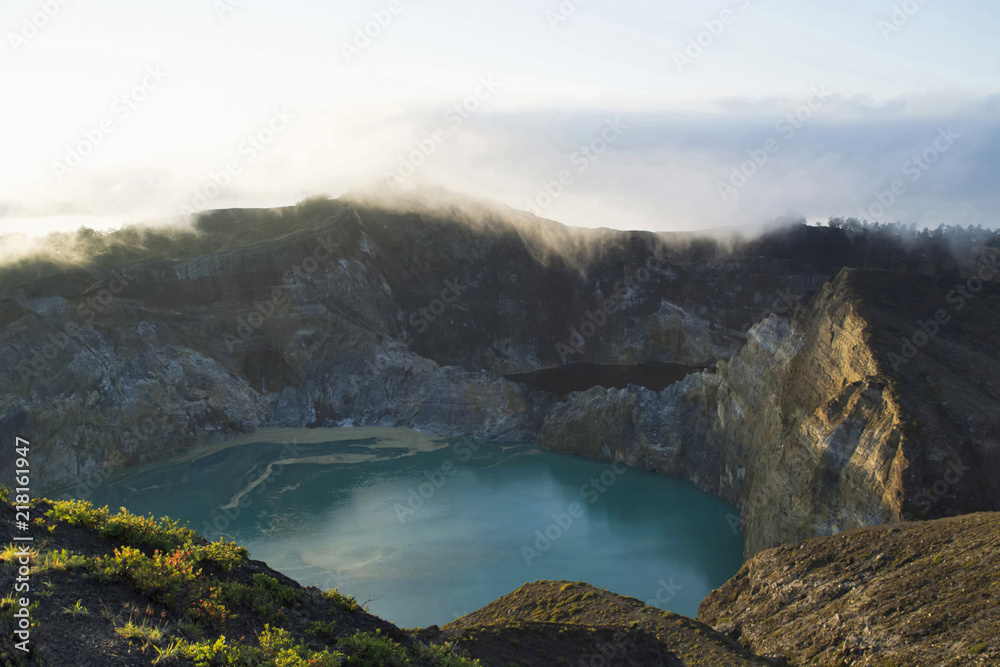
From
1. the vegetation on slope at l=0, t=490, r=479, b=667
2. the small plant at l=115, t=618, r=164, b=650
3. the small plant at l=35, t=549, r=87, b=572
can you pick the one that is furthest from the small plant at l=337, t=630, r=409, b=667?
the small plant at l=35, t=549, r=87, b=572

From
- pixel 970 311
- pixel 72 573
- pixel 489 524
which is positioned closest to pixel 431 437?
pixel 489 524

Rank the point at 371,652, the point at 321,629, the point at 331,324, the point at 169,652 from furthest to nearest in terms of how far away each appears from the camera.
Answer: the point at 331,324
the point at 321,629
the point at 371,652
the point at 169,652

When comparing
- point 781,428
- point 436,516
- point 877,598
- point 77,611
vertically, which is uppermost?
point 781,428

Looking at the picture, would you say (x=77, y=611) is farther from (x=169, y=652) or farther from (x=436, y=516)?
(x=436, y=516)

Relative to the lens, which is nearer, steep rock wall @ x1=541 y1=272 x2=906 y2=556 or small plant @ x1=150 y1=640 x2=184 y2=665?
small plant @ x1=150 y1=640 x2=184 y2=665

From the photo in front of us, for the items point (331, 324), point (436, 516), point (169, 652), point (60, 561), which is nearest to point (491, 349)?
point (331, 324)

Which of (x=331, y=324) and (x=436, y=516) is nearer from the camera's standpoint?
(x=436, y=516)

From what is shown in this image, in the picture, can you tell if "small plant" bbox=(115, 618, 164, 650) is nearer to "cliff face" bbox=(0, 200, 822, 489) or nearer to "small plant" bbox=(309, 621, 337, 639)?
"small plant" bbox=(309, 621, 337, 639)

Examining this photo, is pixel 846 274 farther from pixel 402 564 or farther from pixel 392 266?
pixel 392 266
